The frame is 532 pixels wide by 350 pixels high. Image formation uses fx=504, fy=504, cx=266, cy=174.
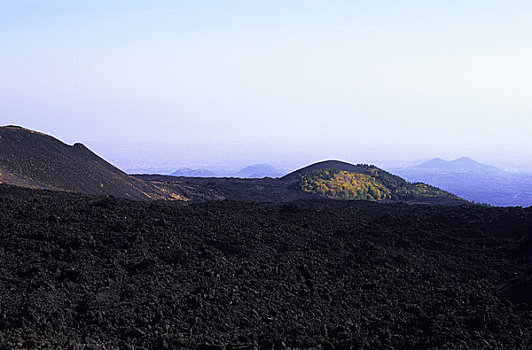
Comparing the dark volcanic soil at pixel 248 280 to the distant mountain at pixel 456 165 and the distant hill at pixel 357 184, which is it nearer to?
the distant hill at pixel 357 184

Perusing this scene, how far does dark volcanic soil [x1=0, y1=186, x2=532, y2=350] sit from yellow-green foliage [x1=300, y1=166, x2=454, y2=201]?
75.7ft

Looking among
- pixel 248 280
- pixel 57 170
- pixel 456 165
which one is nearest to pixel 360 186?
pixel 57 170

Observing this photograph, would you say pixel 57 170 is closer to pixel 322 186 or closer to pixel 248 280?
pixel 248 280

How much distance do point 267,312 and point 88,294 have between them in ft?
10.7

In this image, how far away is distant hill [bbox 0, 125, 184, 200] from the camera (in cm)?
2511

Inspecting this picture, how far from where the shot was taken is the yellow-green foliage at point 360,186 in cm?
4031

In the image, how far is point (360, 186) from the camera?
43.1 m

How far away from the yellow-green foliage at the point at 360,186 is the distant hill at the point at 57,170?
13555 mm

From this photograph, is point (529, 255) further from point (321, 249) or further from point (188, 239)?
point (188, 239)

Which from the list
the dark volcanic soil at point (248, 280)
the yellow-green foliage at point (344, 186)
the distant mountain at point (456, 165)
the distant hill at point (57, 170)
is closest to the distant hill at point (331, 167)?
the yellow-green foliage at point (344, 186)

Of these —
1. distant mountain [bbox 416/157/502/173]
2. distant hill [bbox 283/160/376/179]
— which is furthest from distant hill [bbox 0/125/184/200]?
distant mountain [bbox 416/157/502/173]

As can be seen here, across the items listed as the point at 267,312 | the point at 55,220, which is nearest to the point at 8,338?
the point at 267,312

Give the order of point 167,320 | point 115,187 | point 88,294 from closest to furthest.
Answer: point 167,320
point 88,294
point 115,187

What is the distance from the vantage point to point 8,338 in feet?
23.0
